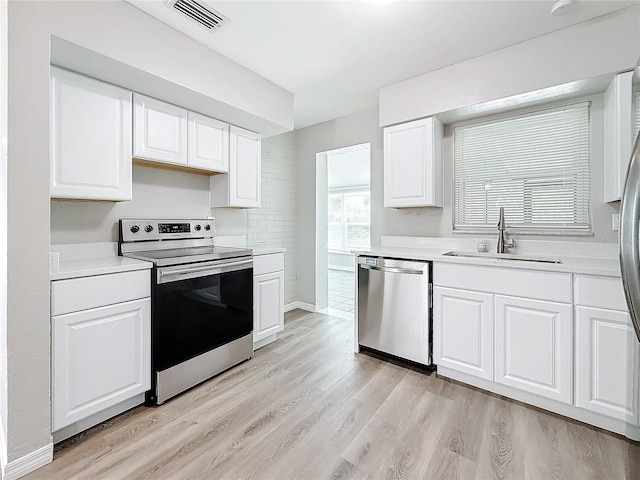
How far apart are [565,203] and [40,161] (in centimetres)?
340

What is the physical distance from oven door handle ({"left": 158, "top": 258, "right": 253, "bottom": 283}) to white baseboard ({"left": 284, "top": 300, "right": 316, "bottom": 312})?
1756mm

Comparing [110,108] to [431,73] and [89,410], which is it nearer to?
[89,410]

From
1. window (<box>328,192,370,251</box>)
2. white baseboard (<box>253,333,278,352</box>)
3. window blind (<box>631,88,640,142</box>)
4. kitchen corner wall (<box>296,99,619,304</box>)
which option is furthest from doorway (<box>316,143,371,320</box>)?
window blind (<box>631,88,640,142</box>)

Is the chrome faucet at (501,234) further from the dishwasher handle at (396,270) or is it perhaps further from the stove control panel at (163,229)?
the stove control panel at (163,229)

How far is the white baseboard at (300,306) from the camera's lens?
4.22 m

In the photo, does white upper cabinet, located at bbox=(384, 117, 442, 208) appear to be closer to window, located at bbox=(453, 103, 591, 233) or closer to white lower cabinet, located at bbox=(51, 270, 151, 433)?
window, located at bbox=(453, 103, 591, 233)

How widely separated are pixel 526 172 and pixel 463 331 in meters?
1.44

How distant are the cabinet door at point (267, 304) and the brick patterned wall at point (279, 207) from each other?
2.80ft

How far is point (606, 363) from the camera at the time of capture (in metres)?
1.73

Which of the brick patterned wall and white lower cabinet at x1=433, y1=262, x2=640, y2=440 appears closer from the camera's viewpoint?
white lower cabinet at x1=433, y1=262, x2=640, y2=440

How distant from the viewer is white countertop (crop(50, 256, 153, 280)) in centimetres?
161

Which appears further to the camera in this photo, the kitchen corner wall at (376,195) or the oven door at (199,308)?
the kitchen corner wall at (376,195)

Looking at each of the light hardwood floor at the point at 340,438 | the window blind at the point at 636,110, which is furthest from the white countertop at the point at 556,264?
A: the light hardwood floor at the point at 340,438

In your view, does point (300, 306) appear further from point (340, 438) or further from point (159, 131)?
point (159, 131)
